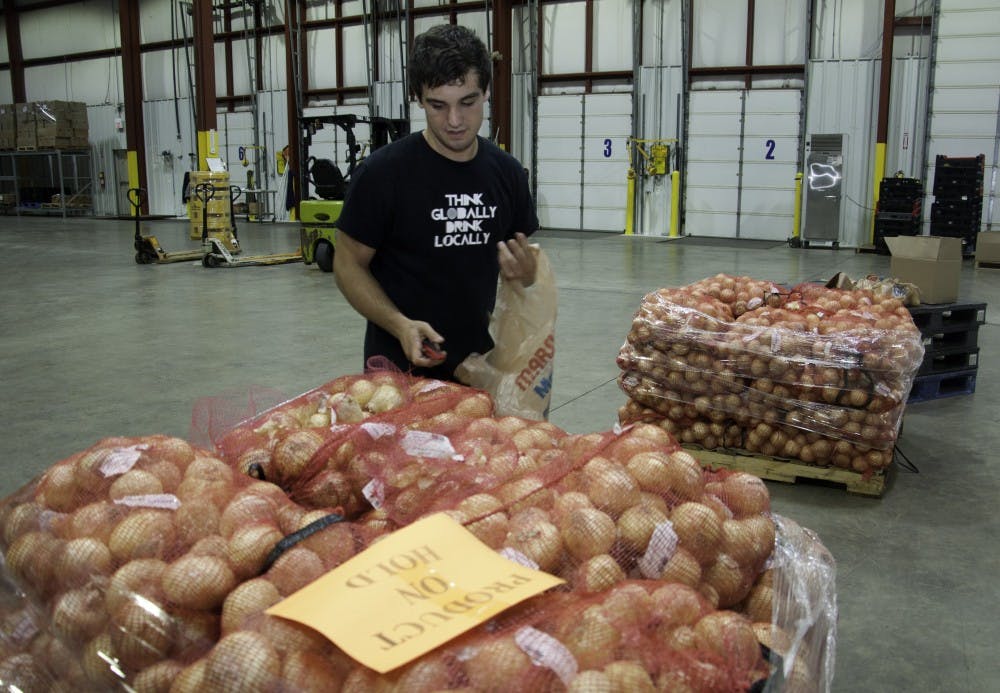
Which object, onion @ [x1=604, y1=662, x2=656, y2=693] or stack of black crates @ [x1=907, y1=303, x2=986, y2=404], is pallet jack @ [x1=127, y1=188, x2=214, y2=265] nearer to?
stack of black crates @ [x1=907, y1=303, x2=986, y2=404]

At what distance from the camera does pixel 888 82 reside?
573 inches

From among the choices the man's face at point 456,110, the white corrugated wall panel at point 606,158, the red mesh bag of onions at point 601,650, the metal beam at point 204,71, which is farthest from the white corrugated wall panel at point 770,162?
the red mesh bag of onions at point 601,650

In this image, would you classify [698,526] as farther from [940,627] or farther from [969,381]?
[969,381]

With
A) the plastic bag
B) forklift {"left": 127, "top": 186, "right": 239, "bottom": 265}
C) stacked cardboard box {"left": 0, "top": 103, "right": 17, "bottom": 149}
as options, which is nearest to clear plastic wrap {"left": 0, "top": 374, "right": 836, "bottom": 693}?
the plastic bag

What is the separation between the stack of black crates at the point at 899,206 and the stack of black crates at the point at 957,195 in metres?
0.27

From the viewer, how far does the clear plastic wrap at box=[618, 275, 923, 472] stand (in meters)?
3.77

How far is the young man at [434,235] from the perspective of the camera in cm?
229

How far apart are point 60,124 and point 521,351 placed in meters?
23.4

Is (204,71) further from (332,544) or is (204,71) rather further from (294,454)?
(332,544)

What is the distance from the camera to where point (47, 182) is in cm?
2512

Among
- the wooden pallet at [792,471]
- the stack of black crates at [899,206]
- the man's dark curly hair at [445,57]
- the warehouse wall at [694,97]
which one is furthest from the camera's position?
the warehouse wall at [694,97]

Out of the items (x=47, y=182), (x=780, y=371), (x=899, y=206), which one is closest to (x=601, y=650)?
(x=780, y=371)

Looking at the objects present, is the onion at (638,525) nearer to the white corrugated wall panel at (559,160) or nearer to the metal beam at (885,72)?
the metal beam at (885,72)

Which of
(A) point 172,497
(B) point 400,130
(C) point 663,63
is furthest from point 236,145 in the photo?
(A) point 172,497
